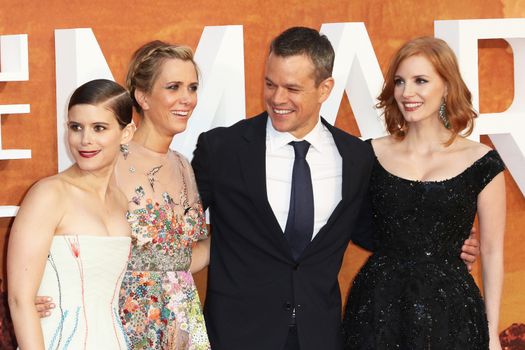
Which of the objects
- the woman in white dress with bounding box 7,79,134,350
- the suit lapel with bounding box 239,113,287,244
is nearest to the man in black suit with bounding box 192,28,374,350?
the suit lapel with bounding box 239,113,287,244

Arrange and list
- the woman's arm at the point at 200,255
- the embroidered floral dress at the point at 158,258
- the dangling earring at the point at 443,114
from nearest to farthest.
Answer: the embroidered floral dress at the point at 158,258 < the woman's arm at the point at 200,255 < the dangling earring at the point at 443,114

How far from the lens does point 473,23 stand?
4328mm

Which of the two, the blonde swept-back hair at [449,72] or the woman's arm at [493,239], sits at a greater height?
the blonde swept-back hair at [449,72]

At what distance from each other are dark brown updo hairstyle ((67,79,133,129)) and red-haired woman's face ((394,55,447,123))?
1163 mm

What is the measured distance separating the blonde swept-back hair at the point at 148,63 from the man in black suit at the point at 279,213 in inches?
12.7

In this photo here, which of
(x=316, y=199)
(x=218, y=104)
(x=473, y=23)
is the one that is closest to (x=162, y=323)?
(x=316, y=199)

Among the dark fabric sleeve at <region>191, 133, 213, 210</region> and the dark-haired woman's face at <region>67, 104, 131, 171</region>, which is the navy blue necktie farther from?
the dark-haired woman's face at <region>67, 104, 131, 171</region>

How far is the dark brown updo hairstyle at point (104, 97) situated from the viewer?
275 centimetres

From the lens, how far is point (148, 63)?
3213mm

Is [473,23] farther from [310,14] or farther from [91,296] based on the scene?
[91,296]

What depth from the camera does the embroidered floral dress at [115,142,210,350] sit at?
Answer: 121 inches

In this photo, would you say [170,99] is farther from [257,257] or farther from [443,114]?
[443,114]

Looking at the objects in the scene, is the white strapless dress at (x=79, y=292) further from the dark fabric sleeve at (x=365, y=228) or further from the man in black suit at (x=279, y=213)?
the dark fabric sleeve at (x=365, y=228)

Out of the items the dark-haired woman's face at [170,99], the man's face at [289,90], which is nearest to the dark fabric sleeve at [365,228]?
the man's face at [289,90]
